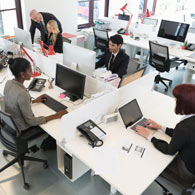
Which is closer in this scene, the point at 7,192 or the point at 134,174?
the point at 134,174

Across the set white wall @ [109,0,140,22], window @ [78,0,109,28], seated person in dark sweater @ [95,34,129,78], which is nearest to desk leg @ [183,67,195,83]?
seated person in dark sweater @ [95,34,129,78]

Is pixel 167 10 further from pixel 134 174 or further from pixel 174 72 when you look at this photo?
pixel 134 174

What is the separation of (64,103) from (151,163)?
124 cm

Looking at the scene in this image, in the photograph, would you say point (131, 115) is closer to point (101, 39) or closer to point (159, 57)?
point (159, 57)

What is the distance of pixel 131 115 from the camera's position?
2.30 metres

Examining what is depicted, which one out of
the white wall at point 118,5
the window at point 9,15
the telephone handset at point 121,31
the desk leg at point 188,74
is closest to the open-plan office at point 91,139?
the desk leg at point 188,74

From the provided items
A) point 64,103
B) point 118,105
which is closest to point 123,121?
point 118,105

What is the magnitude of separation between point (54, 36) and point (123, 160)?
2714mm

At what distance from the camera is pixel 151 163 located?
1.83 m

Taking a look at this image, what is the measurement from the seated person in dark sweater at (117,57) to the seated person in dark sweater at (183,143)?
1424 millimetres

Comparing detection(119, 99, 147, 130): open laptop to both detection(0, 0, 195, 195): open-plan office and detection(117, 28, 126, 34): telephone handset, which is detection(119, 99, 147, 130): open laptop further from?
detection(117, 28, 126, 34): telephone handset

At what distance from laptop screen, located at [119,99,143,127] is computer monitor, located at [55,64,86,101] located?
526 mm

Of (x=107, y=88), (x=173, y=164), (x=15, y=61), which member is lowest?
(x=173, y=164)

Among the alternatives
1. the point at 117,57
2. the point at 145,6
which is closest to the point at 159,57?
the point at 117,57
